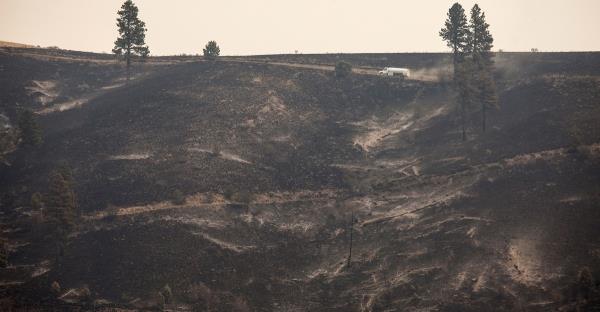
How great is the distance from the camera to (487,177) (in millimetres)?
73250

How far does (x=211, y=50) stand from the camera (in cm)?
11531

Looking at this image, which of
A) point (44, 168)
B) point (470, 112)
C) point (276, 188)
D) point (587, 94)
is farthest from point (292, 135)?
→ point (587, 94)

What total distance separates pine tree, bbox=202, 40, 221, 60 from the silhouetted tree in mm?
39344

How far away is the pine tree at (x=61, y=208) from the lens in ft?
215

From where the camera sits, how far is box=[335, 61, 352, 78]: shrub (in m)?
108

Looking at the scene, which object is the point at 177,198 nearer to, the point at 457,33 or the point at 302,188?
the point at 302,188

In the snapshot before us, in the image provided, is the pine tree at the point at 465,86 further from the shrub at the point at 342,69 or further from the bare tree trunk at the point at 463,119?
the shrub at the point at 342,69

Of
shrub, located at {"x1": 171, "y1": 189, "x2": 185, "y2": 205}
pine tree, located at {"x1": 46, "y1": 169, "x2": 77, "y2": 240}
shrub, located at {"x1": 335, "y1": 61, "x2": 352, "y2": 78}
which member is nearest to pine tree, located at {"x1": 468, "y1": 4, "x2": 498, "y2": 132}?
shrub, located at {"x1": 335, "y1": 61, "x2": 352, "y2": 78}

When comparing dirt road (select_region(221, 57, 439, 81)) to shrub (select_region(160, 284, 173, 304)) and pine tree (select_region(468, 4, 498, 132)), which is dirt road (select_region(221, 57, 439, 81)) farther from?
shrub (select_region(160, 284, 173, 304))

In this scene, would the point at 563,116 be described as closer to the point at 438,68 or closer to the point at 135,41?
the point at 438,68

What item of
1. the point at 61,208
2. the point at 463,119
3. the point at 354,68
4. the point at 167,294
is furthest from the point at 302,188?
the point at 354,68

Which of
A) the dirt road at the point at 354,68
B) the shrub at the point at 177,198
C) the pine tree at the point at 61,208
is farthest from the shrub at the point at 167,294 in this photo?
the dirt road at the point at 354,68

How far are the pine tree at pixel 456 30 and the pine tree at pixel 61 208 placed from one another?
210 ft

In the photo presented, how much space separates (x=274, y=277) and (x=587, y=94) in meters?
53.1
